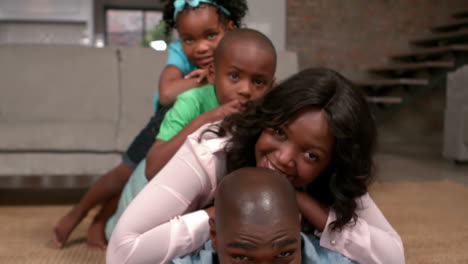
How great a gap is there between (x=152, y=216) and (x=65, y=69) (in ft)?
6.55

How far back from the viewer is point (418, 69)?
5.25 metres

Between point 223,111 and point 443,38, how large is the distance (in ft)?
16.8

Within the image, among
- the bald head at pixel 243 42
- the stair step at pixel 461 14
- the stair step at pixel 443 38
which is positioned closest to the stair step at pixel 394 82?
the stair step at pixel 443 38

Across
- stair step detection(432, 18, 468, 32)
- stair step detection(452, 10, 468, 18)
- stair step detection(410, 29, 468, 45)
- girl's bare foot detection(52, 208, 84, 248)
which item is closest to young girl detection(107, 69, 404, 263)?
girl's bare foot detection(52, 208, 84, 248)

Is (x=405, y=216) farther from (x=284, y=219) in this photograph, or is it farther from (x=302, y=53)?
(x=302, y=53)

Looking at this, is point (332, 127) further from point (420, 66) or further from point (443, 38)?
point (443, 38)

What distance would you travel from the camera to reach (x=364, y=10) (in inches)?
230

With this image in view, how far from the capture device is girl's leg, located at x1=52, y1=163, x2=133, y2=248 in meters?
1.68

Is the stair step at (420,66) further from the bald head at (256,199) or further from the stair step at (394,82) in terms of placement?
the bald head at (256,199)

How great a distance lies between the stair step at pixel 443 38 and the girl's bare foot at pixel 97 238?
4800mm

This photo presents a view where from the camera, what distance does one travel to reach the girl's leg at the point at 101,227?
1694 mm

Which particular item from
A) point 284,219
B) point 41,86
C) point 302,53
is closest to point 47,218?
point 41,86

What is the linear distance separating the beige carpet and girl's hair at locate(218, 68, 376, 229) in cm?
74

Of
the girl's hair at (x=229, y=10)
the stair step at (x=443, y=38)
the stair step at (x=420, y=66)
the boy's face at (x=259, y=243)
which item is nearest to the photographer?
the boy's face at (x=259, y=243)
